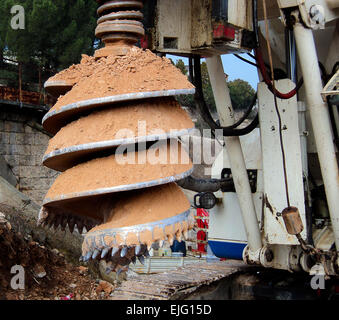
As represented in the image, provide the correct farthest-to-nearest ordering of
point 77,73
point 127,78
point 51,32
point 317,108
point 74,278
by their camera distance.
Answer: point 51,32 < point 74,278 < point 317,108 < point 77,73 < point 127,78

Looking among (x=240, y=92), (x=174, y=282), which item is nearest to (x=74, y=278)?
(x=174, y=282)

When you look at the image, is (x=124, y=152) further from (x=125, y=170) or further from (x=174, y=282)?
(x=174, y=282)

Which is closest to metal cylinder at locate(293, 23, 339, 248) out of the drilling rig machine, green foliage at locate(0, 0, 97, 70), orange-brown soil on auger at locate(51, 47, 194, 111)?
the drilling rig machine

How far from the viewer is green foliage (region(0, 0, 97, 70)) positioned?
16875 millimetres

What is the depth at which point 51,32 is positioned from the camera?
17.7 meters

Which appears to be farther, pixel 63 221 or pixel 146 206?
pixel 63 221

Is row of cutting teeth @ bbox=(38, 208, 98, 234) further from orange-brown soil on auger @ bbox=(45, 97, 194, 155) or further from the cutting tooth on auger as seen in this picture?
orange-brown soil on auger @ bbox=(45, 97, 194, 155)

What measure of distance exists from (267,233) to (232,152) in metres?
0.74

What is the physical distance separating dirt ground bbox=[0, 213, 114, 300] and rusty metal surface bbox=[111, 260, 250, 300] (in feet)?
5.43

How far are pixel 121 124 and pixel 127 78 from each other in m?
0.15

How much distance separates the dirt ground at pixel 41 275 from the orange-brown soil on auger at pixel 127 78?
4.67 metres
